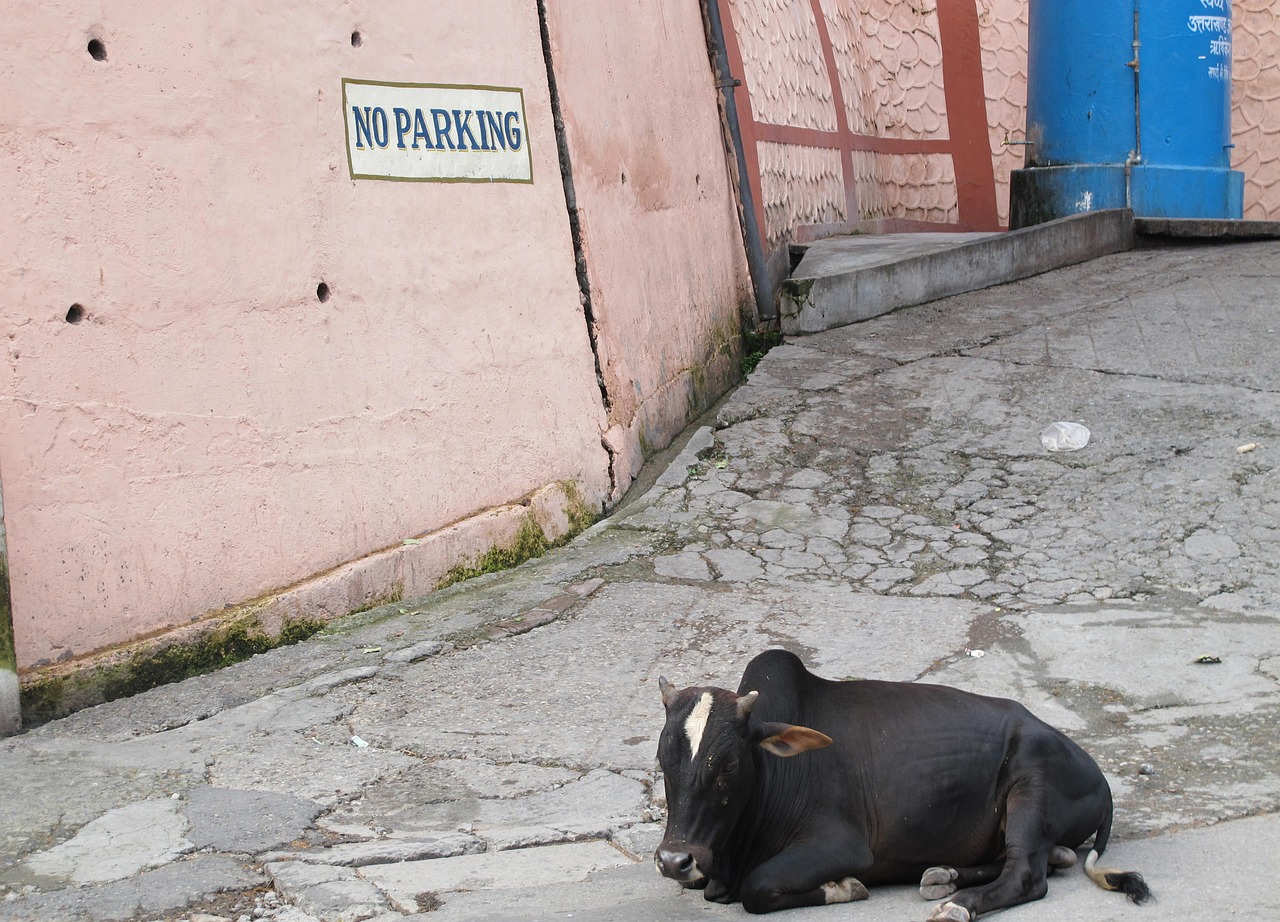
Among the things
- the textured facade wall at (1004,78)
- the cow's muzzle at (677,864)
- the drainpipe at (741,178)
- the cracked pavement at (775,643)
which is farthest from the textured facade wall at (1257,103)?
the cow's muzzle at (677,864)

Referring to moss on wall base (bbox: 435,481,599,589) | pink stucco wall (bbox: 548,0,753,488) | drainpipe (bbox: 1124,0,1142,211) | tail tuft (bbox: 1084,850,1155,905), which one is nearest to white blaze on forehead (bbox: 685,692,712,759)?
tail tuft (bbox: 1084,850,1155,905)

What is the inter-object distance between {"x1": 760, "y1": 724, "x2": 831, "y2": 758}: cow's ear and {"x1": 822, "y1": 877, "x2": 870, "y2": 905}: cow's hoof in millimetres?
347

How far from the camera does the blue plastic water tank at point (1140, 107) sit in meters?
Answer: 10.0

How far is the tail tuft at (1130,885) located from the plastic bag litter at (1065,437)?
3.72m

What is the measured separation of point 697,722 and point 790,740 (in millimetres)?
222

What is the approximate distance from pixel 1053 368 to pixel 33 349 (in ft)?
17.4

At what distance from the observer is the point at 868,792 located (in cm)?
325

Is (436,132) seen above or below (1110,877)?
above

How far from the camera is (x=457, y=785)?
3.91 meters

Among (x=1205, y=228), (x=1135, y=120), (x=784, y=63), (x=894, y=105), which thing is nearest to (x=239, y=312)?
(x=784, y=63)

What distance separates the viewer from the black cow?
3020 mm

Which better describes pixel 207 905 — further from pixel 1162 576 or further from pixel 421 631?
pixel 1162 576

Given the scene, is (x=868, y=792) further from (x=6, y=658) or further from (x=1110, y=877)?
(x=6, y=658)

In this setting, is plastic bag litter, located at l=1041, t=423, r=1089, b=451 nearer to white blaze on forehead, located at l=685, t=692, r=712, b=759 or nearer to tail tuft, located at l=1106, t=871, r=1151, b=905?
tail tuft, located at l=1106, t=871, r=1151, b=905
